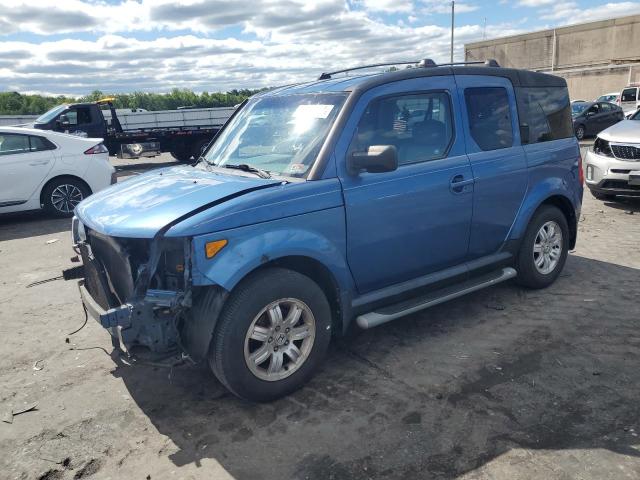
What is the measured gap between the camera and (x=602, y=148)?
8.69 metres

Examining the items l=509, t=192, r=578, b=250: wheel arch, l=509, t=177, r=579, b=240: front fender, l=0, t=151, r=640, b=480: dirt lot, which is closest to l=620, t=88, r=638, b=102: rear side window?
l=509, t=192, r=578, b=250: wheel arch

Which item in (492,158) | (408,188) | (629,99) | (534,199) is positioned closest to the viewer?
(408,188)

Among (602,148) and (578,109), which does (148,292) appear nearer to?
(602,148)

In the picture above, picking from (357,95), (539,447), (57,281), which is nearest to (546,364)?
(539,447)

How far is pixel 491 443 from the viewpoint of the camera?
3.00m

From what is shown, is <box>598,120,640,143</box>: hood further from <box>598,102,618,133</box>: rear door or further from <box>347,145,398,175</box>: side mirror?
<box>598,102,618,133</box>: rear door

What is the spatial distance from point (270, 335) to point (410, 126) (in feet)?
6.25

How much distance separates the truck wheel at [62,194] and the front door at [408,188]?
23.8 ft

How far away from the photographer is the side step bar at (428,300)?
3.81m

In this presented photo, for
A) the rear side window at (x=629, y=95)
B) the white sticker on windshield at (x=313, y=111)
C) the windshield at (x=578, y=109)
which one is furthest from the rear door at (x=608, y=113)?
the white sticker on windshield at (x=313, y=111)

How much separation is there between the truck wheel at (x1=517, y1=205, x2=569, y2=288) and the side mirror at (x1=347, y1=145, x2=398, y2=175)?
2066 mm

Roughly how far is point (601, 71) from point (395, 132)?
4391 cm

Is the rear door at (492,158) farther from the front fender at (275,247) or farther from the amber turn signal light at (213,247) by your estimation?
the amber turn signal light at (213,247)

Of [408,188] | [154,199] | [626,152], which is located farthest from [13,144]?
[626,152]
